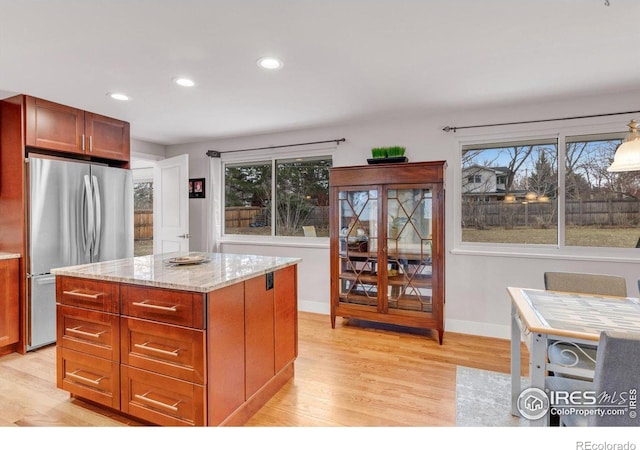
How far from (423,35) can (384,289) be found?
227 cm

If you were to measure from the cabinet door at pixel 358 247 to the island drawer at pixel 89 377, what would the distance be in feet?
7.17

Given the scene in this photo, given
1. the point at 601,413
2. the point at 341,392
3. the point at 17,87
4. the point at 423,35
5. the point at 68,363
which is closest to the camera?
the point at 601,413

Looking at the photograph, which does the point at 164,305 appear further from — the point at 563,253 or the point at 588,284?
the point at 563,253

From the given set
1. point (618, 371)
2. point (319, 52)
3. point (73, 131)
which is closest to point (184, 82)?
point (319, 52)

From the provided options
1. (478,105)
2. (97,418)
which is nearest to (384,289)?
(478,105)

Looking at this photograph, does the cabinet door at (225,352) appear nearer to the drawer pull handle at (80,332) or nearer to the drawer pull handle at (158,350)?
the drawer pull handle at (158,350)

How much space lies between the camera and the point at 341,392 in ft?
7.55

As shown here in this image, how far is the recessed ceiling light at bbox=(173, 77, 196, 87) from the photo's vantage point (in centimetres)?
256

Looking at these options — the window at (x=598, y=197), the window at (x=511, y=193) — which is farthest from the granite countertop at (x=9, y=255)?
the window at (x=598, y=197)

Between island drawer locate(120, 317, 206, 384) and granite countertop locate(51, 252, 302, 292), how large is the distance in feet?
0.73

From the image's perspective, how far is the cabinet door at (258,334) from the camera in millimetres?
1976

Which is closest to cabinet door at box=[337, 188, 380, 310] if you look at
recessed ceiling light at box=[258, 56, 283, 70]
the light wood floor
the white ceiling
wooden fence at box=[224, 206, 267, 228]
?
the light wood floor

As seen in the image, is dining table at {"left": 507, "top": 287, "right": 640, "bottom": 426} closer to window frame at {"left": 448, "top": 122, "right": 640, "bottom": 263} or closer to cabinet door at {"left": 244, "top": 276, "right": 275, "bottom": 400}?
window frame at {"left": 448, "top": 122, "right": 640, "bottom": 263}

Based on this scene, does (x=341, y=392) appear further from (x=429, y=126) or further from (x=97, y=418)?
(x=429, y=126)
